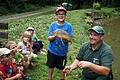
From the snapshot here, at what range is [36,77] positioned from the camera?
8.85 meters

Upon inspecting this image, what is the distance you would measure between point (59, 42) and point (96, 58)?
241 cm

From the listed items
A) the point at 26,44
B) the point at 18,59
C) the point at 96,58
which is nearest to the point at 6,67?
the point at 18,59

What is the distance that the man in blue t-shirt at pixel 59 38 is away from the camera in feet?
25.1

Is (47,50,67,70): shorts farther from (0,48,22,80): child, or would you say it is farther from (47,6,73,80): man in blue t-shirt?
(0,48,22,80): child

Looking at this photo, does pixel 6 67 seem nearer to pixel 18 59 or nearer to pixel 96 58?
pixel 18 59

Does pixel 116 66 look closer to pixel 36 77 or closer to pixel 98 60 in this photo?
pixel 36 77

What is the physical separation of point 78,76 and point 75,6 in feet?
110

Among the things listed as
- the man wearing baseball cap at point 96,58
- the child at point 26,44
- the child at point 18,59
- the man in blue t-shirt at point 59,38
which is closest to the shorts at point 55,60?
the man in blue t-shirt at point 59,38

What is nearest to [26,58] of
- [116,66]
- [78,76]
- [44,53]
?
[78,76]

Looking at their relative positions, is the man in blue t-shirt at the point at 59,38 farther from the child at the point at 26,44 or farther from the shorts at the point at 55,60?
the child at the point at 26,44

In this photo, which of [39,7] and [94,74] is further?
[39,7]

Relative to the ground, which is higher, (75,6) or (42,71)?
(42,71)

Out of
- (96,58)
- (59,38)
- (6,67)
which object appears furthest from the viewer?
(59,38)

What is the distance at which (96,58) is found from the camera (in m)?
5.58
